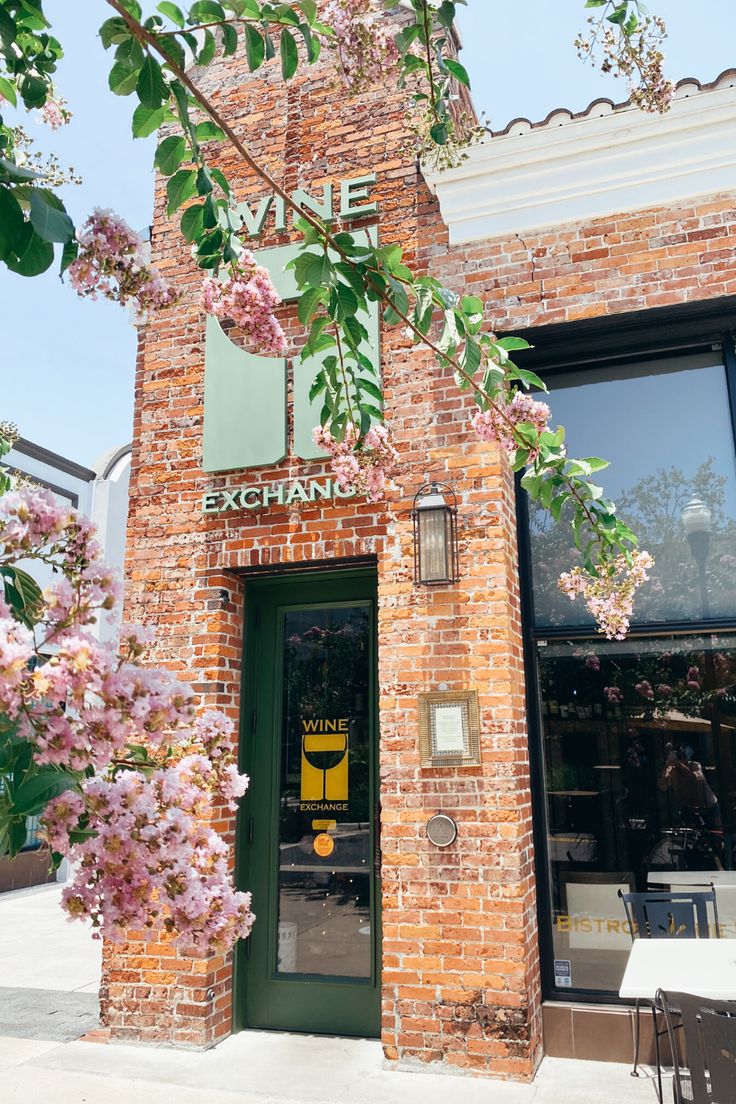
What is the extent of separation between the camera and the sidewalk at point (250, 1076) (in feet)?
12.7

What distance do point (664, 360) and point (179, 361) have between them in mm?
2959

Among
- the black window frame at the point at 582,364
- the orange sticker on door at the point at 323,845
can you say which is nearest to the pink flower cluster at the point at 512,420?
the black window frame at the point at 582,364

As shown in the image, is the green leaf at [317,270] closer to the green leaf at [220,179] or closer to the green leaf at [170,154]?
the green leaf at [220,179]

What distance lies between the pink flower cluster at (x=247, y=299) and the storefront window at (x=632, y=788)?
285 cm

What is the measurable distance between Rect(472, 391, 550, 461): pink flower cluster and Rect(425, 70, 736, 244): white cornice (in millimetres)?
1998

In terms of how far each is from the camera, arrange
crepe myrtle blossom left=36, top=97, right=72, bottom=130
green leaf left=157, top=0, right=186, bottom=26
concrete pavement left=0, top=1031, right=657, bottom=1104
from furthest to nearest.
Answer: concrete pavement left=0, top=1031, right=657, bottom=1104
crepe myrtle blossom left=36, top=97, right=72, bottom=130
green leaf left=157, top=0, right=186, bottom=26

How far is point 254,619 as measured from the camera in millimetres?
5340

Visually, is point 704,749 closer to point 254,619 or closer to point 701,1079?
point 701,1079

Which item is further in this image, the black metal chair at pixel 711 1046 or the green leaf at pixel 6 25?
the black metal chair at pixel 711 1046

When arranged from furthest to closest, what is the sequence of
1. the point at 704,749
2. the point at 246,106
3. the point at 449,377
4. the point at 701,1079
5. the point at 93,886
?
the point at 246,106
the point at 449,377
the point at 704,749
the point at 701,1079
the point at 93,886

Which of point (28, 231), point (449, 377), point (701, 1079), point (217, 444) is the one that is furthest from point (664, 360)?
point (28, 231)

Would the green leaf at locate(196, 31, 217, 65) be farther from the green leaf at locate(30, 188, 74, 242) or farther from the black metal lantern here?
the black metal lantern

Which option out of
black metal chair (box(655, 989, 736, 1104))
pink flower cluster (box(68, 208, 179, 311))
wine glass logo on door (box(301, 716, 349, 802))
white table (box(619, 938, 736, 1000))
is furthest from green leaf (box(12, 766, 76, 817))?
wine glass logo on door (box(301, 716, 349, 802))

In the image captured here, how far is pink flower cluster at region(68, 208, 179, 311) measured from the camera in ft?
6.77
